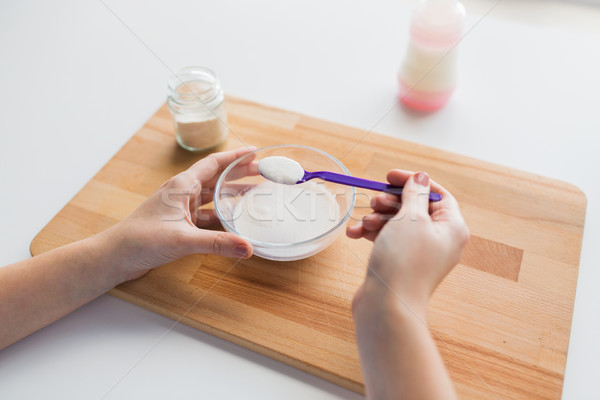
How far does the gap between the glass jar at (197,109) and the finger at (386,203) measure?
0.44 metres

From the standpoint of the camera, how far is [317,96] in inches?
51.4

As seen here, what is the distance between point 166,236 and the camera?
2.77ft

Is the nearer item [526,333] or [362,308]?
[362,308]

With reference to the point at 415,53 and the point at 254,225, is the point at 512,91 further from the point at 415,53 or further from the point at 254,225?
the point at 254,225


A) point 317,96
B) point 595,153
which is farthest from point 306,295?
point 595,153

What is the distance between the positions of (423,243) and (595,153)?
0.67m

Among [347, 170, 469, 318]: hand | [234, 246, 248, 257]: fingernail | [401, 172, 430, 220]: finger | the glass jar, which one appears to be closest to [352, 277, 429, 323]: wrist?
[347, 170, 469, 318]: hand

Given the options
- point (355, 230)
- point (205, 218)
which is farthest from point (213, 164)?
point (355, 230)

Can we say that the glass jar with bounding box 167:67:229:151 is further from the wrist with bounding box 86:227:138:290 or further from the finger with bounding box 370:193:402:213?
the finger with bounding box 370:193:402:213

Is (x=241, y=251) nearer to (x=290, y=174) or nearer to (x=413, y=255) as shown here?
(x=290, y=174)

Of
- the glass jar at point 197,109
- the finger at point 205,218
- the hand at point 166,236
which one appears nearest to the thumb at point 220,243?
the hand at point 166,236

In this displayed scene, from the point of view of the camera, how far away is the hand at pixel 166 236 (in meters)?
0.84

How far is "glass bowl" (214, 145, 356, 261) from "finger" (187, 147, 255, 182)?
0.02 m

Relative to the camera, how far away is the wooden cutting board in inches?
31.2
